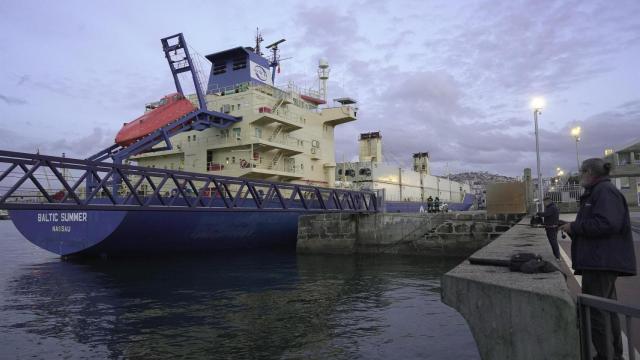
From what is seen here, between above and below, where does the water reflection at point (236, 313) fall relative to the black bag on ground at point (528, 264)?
below

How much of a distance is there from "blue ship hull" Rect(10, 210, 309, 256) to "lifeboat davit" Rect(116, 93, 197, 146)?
5410mm

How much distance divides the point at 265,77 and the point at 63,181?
806 inches

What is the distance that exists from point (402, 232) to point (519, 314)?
60.5 feet

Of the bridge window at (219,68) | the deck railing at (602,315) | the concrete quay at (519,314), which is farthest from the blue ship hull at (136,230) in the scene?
the deck railing at (602,315)

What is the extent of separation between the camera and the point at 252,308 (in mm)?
10281

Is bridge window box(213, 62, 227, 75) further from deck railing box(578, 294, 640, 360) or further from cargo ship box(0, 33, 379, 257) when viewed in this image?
deck railing box(578, 294, 640, 360)

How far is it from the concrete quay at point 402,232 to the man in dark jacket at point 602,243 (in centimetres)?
1590

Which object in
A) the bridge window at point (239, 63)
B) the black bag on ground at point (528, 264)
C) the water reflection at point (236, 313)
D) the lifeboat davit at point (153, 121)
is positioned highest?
the bridge window at point (239, 63)

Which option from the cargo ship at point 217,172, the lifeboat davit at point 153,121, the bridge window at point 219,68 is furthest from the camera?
the bridge window at point 219,68

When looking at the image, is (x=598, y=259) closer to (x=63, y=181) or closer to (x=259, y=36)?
(x=63, y=181)

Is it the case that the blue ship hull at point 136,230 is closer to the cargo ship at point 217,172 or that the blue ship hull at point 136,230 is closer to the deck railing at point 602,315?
the cargo ship at point 217,172

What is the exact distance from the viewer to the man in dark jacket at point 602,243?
3.67 m

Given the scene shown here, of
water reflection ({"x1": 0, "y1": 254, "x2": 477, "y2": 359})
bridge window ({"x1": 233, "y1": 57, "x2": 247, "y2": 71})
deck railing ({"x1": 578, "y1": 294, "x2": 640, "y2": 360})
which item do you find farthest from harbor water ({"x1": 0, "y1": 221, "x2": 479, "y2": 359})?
bridge window ({"x1": 233, "y1": 57, "x2": 247, "y2": 71})

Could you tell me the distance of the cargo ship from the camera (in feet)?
59.8
